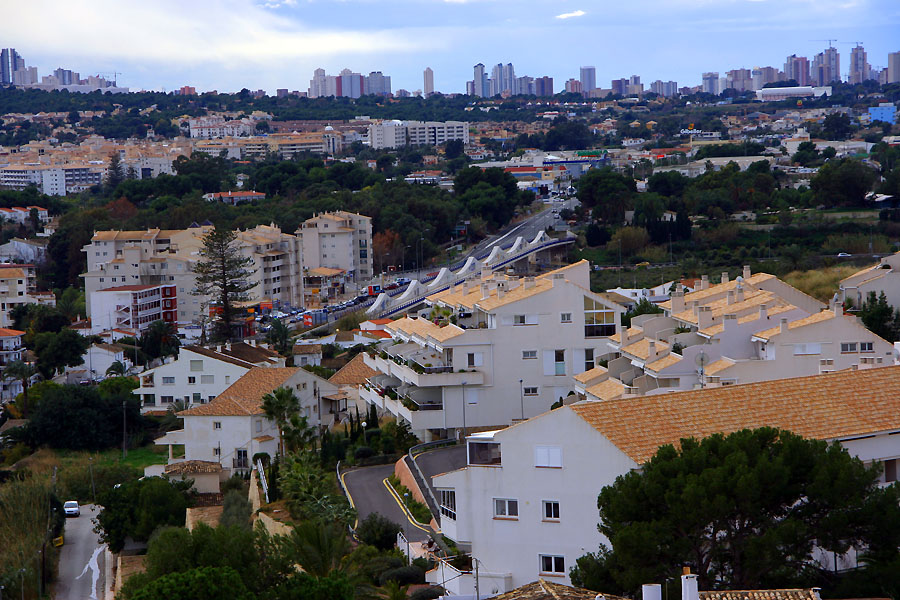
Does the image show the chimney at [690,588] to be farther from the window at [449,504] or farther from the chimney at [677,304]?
the chimney at [677,304]

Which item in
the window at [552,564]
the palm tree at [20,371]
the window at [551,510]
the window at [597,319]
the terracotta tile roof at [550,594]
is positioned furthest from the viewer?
the palm tree at [20,371]

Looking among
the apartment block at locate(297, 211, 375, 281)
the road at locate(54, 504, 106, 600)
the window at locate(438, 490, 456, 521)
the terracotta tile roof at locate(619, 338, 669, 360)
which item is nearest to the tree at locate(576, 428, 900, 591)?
the window at locate(438, 490, 456, 521)

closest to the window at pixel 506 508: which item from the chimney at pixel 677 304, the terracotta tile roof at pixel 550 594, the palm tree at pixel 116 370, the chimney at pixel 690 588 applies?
the terracotta tile roof at pixel 550 594

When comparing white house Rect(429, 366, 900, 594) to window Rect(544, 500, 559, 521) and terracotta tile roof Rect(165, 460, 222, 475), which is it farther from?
terracotta tile roof Rect(165, 460, 222, 475)

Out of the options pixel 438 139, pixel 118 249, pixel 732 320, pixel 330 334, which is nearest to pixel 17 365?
pixel 330 334

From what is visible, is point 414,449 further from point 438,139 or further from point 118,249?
point 438,139

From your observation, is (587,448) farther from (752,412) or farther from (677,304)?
(677,304)

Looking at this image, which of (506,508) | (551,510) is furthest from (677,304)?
(551,510)
